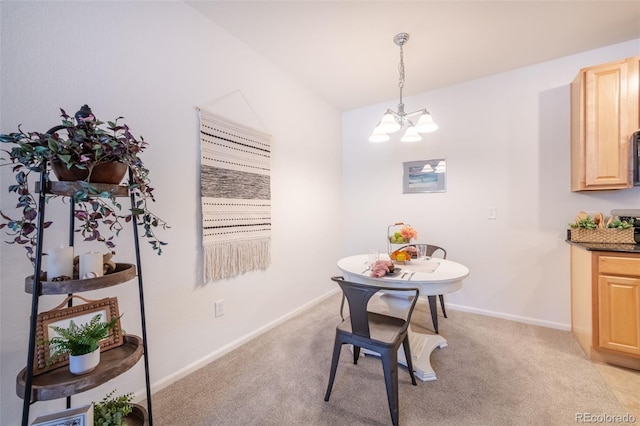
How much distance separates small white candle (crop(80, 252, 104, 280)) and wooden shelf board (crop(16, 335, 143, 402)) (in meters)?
0.37

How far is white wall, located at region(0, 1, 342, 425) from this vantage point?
1242mm

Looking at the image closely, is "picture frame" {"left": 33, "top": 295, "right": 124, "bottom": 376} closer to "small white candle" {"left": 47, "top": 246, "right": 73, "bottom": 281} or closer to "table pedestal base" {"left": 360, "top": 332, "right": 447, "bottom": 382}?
"small white candle" {"left": 47, "top": 246, "right": 73, "bottom": 281}

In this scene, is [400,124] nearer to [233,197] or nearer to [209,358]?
[233,197]

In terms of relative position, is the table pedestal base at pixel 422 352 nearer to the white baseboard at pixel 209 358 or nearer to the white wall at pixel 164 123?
the white baseboard at pixel 209 358

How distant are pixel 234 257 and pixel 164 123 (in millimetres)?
1127

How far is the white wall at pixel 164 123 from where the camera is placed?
1242mm

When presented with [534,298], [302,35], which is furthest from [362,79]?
[534,298]

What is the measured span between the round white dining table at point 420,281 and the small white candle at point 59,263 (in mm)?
1518

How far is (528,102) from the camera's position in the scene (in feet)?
8.97

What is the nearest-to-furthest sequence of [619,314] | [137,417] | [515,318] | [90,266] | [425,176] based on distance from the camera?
1. [90,266]
2. [137,417]
3. [619,314]
4. [515,318]
5. [425,176]

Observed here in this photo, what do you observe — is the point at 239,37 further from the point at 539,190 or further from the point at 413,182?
the point at 539,190

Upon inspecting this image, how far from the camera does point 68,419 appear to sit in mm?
1027

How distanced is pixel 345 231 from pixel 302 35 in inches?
98.8

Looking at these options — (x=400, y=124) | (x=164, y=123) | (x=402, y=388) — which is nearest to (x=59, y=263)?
(x=164, y=123)
